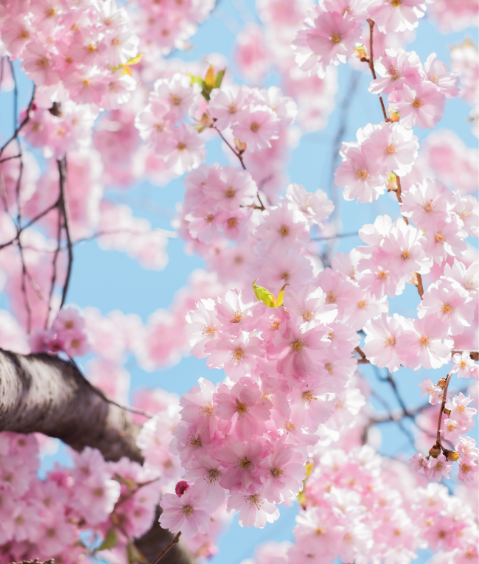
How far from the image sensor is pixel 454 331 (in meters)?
1.23

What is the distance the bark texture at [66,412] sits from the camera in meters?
1.53

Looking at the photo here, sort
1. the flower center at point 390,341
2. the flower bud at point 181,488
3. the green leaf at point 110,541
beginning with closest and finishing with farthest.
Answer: the flower bud at point 181,488 → the flower center at point 390,341 → the green leaf at point 110,541

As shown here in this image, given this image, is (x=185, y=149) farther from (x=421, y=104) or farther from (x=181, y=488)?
(x=181, y=488)

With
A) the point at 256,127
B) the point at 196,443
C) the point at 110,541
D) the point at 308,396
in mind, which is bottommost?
the point at 110,541

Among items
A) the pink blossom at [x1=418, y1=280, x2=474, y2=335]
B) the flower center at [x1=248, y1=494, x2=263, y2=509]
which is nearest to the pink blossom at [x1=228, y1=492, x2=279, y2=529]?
the flower center at [x1=248, y1=494, x2=263, y2=509]

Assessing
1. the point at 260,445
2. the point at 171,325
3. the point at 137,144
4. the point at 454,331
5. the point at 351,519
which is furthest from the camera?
the point at 171,325

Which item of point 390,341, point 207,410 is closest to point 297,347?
point 207,410

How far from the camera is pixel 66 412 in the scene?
1836 mm

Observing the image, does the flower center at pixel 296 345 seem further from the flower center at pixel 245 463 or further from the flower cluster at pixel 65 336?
the flower cluster at pixel 65 336

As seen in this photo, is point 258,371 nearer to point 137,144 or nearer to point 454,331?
point 454,331

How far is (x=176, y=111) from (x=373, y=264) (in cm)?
97

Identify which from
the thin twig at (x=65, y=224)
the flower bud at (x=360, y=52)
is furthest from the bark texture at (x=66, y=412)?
the flower bud at (x=360, y=52)

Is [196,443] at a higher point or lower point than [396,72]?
lower

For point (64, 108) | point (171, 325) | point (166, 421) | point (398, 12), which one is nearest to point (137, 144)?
point (64, 108)
